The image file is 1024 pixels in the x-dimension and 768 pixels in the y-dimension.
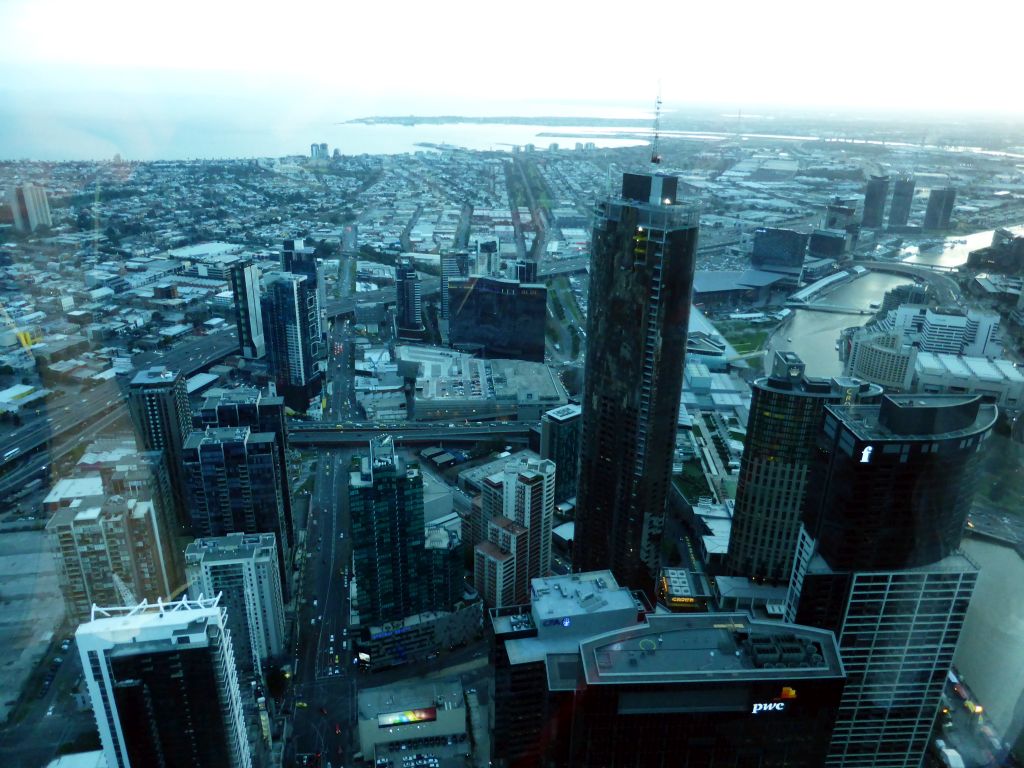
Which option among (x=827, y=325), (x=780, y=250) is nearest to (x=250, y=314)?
(x=827, y=325)

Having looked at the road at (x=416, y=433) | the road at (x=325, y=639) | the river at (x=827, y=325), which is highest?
the river at (x=827, y=325)

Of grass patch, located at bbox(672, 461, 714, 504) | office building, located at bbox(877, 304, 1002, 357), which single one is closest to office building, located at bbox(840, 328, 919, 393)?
office building, located at bbox(877, 304, 1002, 357)

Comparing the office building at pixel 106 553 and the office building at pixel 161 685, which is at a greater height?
the office building at pixel 161 685

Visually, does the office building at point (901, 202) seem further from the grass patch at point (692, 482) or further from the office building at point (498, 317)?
the grass patch at point (692, 482)

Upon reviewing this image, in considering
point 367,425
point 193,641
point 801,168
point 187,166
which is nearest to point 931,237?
point 801,168

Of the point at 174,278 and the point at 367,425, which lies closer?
the point at 367,425

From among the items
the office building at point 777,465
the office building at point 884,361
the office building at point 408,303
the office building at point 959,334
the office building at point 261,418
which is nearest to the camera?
the office building at point 777,465

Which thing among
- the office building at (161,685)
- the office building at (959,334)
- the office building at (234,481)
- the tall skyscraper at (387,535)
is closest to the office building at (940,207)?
the office building at (959,334)

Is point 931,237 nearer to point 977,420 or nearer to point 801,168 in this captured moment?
point 801,168
